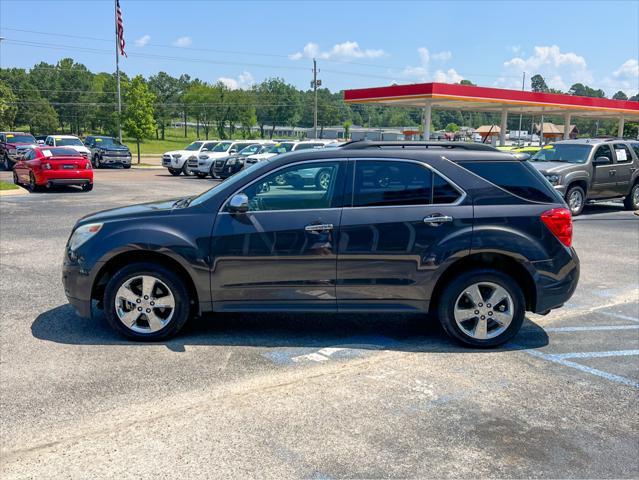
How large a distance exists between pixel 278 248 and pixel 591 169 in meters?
12.1

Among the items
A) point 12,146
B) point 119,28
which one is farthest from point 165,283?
point 119,28

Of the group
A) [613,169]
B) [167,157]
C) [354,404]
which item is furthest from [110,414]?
[167,157]

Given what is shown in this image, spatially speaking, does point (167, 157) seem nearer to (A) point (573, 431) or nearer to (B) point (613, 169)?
(B) point (613, 169)

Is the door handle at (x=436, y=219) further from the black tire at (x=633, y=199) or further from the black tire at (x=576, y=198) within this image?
the black tire at (x=633, y=199)

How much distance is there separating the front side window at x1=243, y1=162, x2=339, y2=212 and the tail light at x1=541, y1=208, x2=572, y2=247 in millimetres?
1889

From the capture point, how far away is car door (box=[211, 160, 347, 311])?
5.12m

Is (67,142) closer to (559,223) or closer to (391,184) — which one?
(391,184)

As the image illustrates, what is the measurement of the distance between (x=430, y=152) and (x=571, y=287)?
176 cm

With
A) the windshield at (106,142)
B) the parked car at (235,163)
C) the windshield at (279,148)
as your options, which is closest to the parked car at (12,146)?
the windshield at (106,142)

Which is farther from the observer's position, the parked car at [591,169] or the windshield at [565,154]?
the windshield at [565,154]

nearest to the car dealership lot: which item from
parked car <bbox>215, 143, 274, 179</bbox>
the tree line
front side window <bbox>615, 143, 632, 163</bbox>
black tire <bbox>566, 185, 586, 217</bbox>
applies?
black tire <bbox>566, 185, 586, 217</bbox>

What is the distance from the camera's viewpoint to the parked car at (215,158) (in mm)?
27406

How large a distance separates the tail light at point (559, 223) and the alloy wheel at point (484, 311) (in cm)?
73

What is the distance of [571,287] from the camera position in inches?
210
